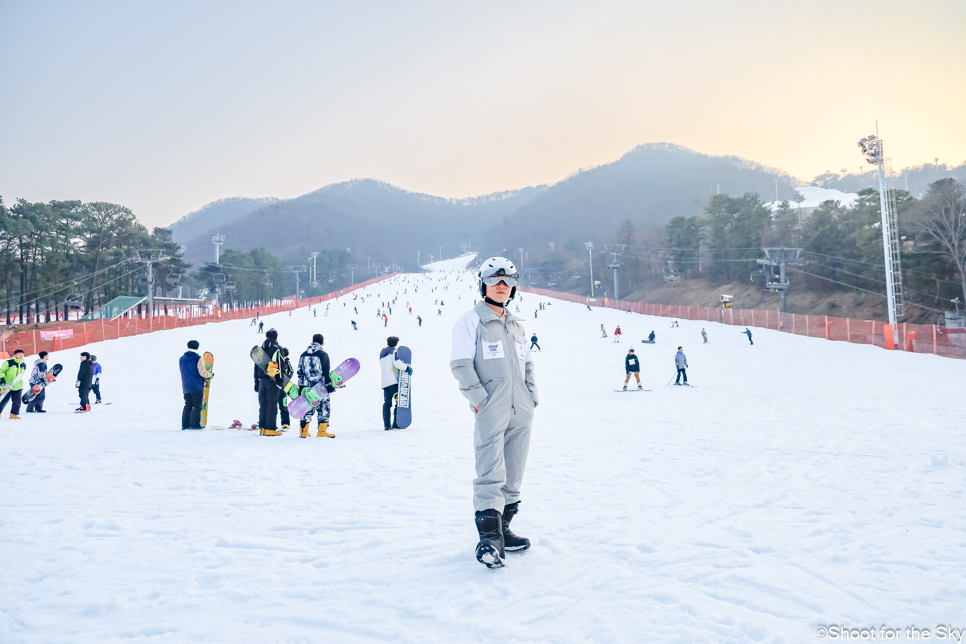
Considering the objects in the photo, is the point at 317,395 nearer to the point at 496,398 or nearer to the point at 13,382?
the point at 496,398

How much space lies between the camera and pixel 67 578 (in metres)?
3.32

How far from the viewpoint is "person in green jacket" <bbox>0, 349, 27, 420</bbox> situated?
11.3 m

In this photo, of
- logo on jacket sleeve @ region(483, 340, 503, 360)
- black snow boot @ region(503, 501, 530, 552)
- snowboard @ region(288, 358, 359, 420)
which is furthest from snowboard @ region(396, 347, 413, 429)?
logo on jacket sleeve @ region(483, 340, 503, 360)

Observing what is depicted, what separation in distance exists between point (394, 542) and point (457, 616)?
3.83 ft

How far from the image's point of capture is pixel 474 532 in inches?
160

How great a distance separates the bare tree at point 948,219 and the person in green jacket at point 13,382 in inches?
2087

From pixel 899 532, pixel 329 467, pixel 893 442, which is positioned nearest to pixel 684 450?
pixel 893 442

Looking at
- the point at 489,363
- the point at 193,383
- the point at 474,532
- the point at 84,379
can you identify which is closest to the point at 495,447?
the point at 489,363

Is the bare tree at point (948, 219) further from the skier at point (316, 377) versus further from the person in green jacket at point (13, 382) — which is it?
the person in green jacket at point (13, 382)

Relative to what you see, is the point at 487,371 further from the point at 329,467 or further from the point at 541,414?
the point at 541,414

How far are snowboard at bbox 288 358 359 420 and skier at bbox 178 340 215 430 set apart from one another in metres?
1.76

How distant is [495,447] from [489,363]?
0.53 m

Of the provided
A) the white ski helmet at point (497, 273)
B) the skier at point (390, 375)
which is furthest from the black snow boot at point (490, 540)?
the skier at point (390, 375)

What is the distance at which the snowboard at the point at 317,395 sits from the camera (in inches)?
340
